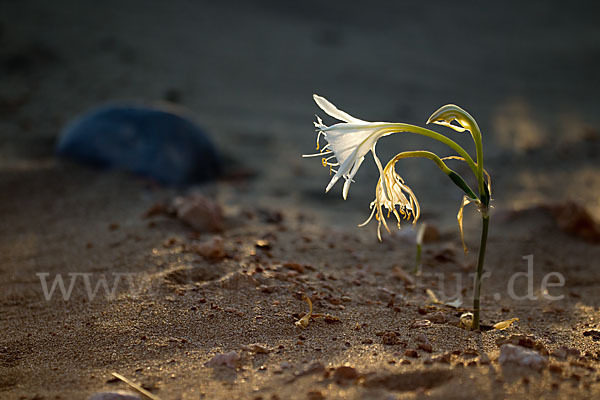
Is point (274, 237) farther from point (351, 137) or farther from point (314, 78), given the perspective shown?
point (314, 78)

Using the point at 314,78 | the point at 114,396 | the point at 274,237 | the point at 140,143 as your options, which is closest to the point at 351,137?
the point at 114,396

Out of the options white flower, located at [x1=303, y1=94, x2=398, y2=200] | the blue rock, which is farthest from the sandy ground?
white flower, located at [x1=303, y1=94, x2=398, y2=200]

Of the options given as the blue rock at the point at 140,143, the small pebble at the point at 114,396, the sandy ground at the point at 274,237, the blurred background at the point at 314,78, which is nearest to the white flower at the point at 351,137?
the sandy ground at the point at 274,237

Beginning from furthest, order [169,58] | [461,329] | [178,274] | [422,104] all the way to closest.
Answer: [169,58]
[422,104]
[178,274]
[461,329]

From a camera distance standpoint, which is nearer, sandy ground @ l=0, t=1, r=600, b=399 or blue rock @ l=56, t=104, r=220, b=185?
sandy ground @ l=0, t=1, r=600, b=399

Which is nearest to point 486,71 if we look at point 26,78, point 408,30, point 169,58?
point 408,30

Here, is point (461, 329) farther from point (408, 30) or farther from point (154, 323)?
point (408, 30)

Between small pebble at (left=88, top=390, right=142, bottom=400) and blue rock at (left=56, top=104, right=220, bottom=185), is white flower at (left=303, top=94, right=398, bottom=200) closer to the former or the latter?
small pebble at (left=88, top=390, right=142, bottom=400)
